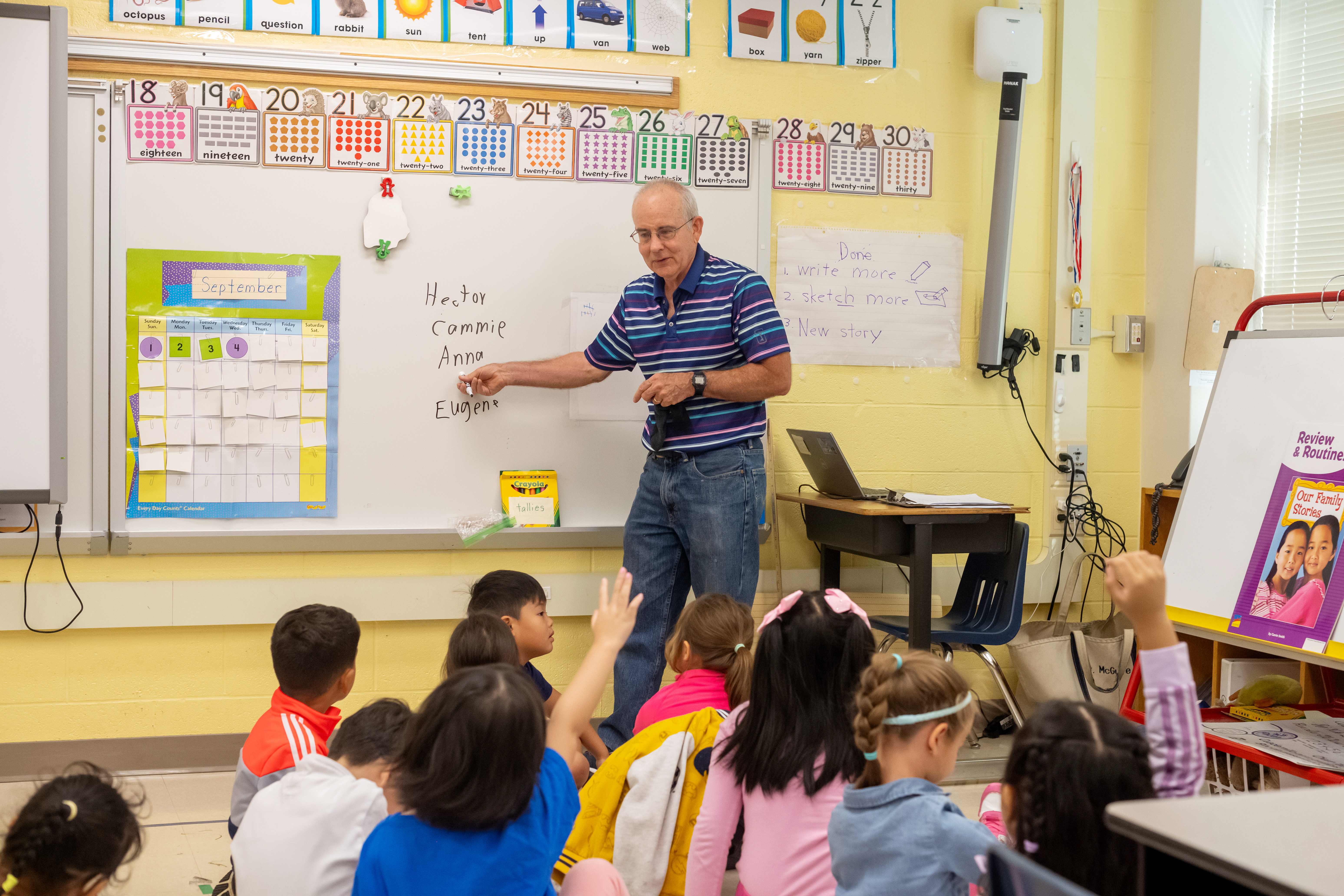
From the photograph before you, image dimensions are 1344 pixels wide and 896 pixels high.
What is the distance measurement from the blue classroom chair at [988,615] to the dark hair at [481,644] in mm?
1335

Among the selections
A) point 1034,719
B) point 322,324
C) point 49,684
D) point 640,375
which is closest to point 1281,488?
point 1034,719

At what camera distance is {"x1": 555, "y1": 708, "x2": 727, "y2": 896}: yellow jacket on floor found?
1.85m

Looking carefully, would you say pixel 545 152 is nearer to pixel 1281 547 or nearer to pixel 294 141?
pixel 294 141

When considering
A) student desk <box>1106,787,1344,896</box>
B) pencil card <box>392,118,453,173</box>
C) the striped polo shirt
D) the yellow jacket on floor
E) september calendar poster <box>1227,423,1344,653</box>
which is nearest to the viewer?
student desk <box>1106,787,1344,896</box>

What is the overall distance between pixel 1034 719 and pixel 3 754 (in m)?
2.91

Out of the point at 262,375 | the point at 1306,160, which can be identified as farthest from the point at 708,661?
the point at 1306,160

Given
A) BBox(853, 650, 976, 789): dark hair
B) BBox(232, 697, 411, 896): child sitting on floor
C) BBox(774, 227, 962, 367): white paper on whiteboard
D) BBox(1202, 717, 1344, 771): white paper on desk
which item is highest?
BBox(774, 227, 962, 367): white paper on whiteboard

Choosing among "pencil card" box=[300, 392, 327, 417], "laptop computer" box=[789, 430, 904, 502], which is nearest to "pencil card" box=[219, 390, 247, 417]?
"pencil card" box=[300, 392, 327, 417]

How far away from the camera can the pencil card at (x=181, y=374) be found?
2.91 metres

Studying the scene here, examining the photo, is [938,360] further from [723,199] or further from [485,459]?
[485,459]

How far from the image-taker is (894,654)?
145 centimetres

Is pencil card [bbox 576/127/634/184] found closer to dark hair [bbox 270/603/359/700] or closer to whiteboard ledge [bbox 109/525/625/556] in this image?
whiteboard ledge [bbox 109/525/625/556]

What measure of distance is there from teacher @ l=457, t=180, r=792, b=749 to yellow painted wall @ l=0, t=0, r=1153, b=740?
0.32m

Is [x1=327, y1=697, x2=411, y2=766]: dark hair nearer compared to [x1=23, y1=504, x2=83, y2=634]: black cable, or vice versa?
[x1=327, y1=697, x2=411, y2=766]: dark hair
